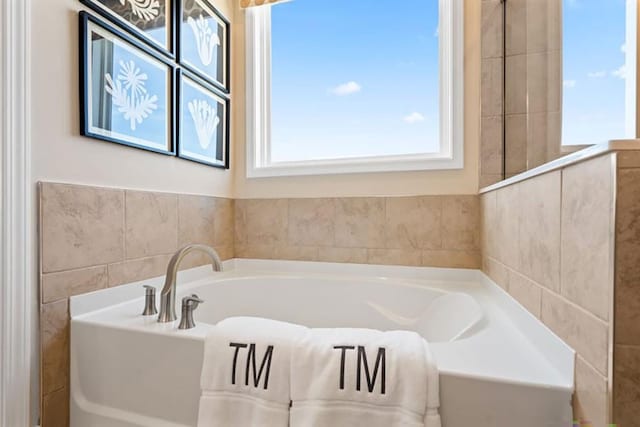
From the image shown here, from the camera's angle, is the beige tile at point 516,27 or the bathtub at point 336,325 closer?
the bathtub at point 336,325

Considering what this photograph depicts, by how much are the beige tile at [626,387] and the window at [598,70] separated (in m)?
0.69

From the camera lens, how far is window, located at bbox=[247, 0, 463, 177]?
5.74 ft

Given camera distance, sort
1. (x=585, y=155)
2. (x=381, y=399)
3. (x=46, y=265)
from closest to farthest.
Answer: (x=585, y=155) < (x=381, y=399) < (x=46, y=265)

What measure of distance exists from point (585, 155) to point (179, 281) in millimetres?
1592

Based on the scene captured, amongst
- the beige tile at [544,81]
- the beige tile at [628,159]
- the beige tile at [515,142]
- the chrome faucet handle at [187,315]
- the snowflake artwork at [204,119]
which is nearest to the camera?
the beige tile at [628,159]

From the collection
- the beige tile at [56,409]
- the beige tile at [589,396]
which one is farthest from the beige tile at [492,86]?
the beige tile at [56,409]

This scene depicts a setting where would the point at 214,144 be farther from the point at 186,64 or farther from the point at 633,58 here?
the point at 633,58

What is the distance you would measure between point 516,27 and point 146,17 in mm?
1695

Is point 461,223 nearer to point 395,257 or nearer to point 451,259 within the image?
point 451,259

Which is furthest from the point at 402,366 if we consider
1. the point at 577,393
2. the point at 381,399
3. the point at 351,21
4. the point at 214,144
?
the point at 351,21

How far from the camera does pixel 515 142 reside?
1.54m

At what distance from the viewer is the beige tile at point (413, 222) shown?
1715 mm

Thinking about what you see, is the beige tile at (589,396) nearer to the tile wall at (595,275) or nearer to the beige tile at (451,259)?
the tile wall at (595,275)

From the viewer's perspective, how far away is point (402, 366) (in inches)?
28.6
